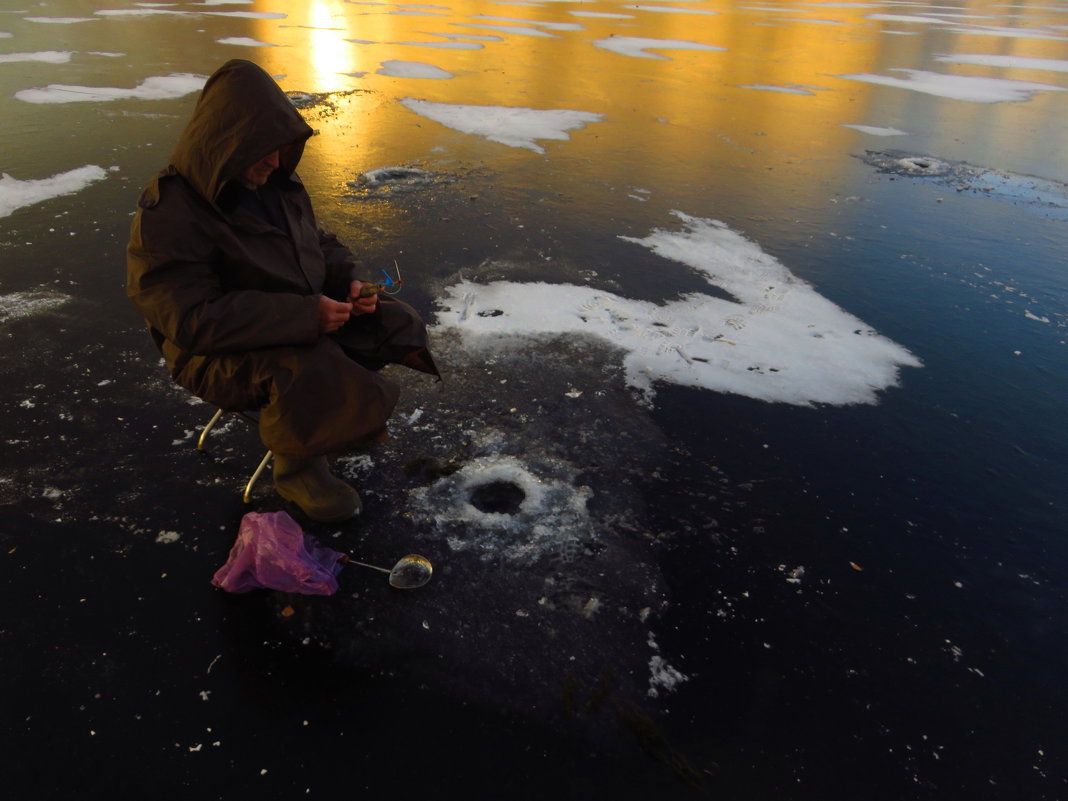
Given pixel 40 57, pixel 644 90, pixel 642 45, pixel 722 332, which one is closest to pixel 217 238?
pixel 722 332

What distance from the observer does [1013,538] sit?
3.02m

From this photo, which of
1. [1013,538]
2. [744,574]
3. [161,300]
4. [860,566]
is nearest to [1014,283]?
[1013,538]

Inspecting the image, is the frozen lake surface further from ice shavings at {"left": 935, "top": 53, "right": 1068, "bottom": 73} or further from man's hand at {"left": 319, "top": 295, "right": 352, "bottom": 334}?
ice shavings at {"left": 935, "top": 53, "right": 1068, "bottom": 73}

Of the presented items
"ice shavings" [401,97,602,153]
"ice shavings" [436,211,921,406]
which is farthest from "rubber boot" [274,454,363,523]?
"ice shavings" [401,97,602,153]

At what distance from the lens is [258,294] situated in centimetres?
235

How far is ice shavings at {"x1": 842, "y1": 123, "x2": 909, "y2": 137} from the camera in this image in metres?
9.48

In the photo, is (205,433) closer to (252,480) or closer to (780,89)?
(252,480)

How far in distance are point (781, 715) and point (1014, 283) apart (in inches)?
188

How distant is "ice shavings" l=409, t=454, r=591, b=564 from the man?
0.49 meters

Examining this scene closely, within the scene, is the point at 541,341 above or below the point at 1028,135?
below

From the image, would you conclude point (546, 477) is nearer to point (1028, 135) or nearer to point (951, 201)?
point (951, 201)

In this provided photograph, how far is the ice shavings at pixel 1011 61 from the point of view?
15900 mm

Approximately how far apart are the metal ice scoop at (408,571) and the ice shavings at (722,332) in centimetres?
176

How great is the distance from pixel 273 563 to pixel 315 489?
1.35 ft
